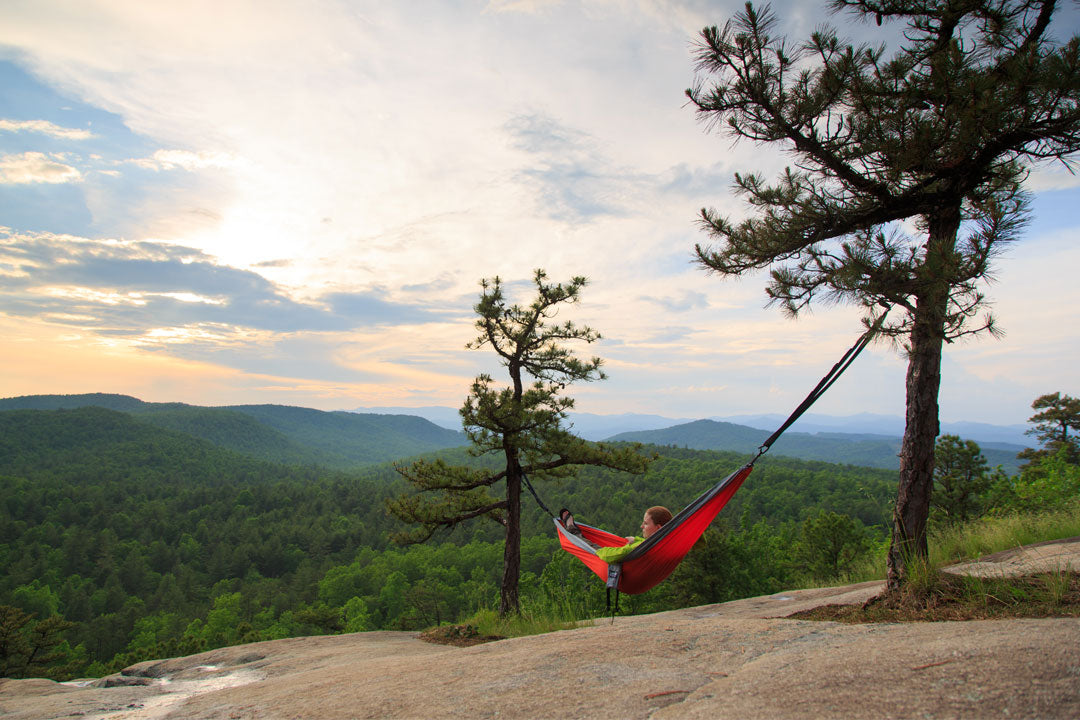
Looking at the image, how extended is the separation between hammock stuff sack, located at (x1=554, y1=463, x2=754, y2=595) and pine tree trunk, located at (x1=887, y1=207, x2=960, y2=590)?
108 cm

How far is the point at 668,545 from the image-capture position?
4.16m

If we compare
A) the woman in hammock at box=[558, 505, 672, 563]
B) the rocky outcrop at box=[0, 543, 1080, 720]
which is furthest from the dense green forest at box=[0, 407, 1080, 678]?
the rocky outcrop at box=[0, 543, 1080, 720]

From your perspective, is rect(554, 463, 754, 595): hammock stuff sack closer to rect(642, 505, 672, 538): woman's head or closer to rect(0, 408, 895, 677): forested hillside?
rect(642, 505, 672, 538): woman's head

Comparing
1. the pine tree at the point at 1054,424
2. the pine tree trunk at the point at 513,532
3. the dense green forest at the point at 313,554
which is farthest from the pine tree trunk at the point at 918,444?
the pine tree at the point at 1054,424

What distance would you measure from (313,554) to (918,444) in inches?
2525

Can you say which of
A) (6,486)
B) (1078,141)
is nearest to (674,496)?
(1078,141)

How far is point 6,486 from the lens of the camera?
68.9m

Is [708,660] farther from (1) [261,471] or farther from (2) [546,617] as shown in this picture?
(1) [261,471]

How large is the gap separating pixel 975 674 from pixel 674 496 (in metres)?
54.1

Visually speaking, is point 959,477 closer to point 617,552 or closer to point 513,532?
point 513,532

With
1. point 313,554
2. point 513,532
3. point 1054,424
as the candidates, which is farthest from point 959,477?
point 313,554

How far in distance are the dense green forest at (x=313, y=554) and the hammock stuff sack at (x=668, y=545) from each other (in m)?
2.01

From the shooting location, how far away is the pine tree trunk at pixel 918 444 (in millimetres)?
3787

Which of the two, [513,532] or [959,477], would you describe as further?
[959,477]
